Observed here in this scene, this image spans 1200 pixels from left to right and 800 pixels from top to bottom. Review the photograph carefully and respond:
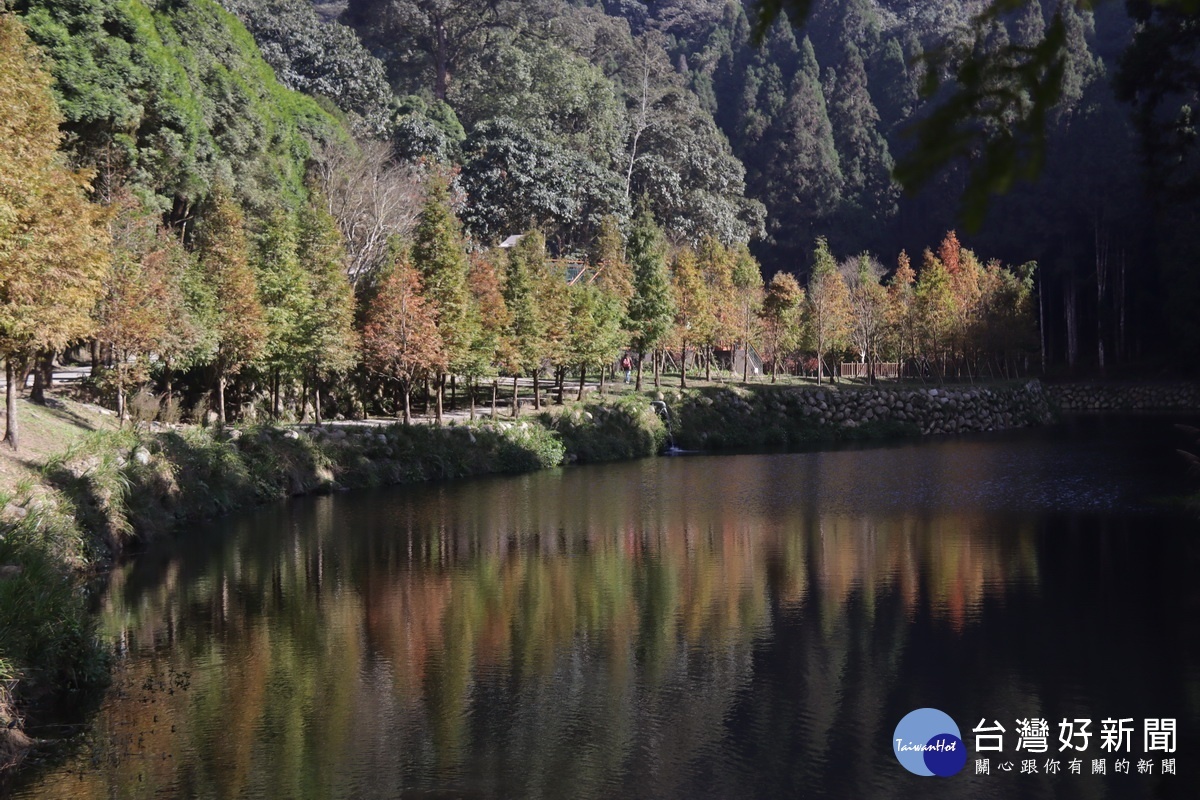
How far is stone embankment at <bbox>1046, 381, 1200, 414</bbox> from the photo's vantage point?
53.6 meters

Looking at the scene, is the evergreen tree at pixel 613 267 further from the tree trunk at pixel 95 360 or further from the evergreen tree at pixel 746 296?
the tree trunk at pixel 95 360

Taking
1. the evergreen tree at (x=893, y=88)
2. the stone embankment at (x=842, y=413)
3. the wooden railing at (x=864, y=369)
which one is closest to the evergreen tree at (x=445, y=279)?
the stone embankment at (x=842, y=413)

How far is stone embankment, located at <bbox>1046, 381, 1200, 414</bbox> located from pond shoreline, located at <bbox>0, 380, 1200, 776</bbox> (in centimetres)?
7

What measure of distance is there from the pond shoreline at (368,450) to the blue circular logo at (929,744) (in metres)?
7.70

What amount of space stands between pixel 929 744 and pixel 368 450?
2248 centimetres

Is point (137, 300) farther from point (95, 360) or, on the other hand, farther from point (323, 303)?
point (323, 303)

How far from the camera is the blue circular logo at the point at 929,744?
9.26 meters

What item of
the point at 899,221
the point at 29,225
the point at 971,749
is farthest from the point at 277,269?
the point at 899,221

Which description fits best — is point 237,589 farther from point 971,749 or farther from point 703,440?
point 703,440

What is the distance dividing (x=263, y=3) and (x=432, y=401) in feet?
94.3

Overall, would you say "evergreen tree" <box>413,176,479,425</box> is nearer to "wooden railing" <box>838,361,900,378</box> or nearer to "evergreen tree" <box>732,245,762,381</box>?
"evergreen tree" <box>732,245,762,381</box>

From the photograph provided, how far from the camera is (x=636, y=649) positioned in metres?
13.0

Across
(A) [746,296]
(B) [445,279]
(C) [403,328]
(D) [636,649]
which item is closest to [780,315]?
(A) [746,296]

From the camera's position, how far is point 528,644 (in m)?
13.3
